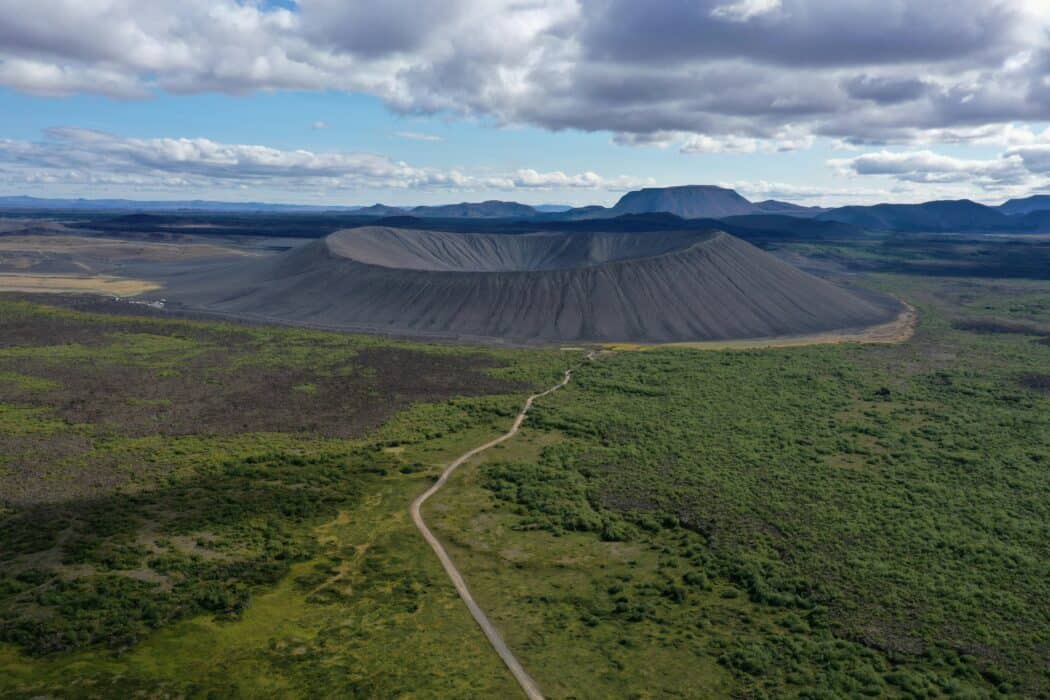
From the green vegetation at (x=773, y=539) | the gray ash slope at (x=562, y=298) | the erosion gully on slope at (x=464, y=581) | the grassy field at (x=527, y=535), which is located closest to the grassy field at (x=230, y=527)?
the grassy field at (x=527, y=535)

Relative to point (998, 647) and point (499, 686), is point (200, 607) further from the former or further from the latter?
point (998, 647)

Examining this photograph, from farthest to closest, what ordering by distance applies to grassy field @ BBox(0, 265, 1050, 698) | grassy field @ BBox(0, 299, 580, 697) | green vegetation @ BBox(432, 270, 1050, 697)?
1. green vegetation @ BBox(432, 270, 1050, 697)
2. grassy field @ BBox(0, 265, 1050, 698)
3. grassy field @ BBox(0, 299, 580, 697)

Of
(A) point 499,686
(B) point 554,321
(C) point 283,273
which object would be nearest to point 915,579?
(A) point 499,686

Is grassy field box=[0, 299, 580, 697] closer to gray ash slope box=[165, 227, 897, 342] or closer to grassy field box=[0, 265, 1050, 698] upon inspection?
grassy field box=[0, 265, 1050, 698]

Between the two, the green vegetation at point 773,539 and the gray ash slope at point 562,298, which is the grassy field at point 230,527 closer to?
the green vegetation at point 773,539

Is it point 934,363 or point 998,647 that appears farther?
point 934,363

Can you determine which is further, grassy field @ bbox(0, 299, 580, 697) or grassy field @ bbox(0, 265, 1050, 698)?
grassy field @ bbox(0, 265, 1050, 698)

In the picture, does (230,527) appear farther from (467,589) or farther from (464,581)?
(467,589)

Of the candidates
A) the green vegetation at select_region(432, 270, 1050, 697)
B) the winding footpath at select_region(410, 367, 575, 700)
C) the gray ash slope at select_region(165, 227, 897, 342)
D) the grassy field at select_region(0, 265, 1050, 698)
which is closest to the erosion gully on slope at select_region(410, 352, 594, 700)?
the winding footpath at select_region(410, 367, 575, 700)
